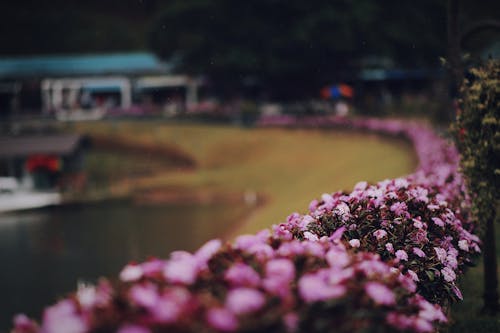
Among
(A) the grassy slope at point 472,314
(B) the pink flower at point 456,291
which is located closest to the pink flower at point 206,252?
(B) the pink flower at point 456,291

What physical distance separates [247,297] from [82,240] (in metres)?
17.9

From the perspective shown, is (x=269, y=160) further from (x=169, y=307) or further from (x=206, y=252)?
(x=169, y=307)

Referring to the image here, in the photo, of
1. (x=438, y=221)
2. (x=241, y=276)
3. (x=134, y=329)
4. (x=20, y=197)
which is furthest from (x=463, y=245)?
(x=20, y=197)

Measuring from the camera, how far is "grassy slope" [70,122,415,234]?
67.2 feet

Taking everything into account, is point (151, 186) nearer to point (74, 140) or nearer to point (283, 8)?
point (74, 140)

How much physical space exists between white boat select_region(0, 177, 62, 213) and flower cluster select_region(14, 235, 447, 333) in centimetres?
2320

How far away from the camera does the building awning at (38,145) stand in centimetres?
2880

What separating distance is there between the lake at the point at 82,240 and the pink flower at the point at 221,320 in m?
11.2

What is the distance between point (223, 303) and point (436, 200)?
3542 mm

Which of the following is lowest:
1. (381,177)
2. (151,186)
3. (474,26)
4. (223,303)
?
(151,186)

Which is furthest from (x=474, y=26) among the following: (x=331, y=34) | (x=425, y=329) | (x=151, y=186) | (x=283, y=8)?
(x=283, y=8)

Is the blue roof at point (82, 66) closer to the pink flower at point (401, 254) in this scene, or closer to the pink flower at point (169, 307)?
the pink flower at point (401, 254)

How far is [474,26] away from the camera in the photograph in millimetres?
7598

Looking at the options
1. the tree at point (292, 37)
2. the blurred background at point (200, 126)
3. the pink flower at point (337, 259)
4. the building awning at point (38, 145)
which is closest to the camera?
the pink flower at point (337, 259)
